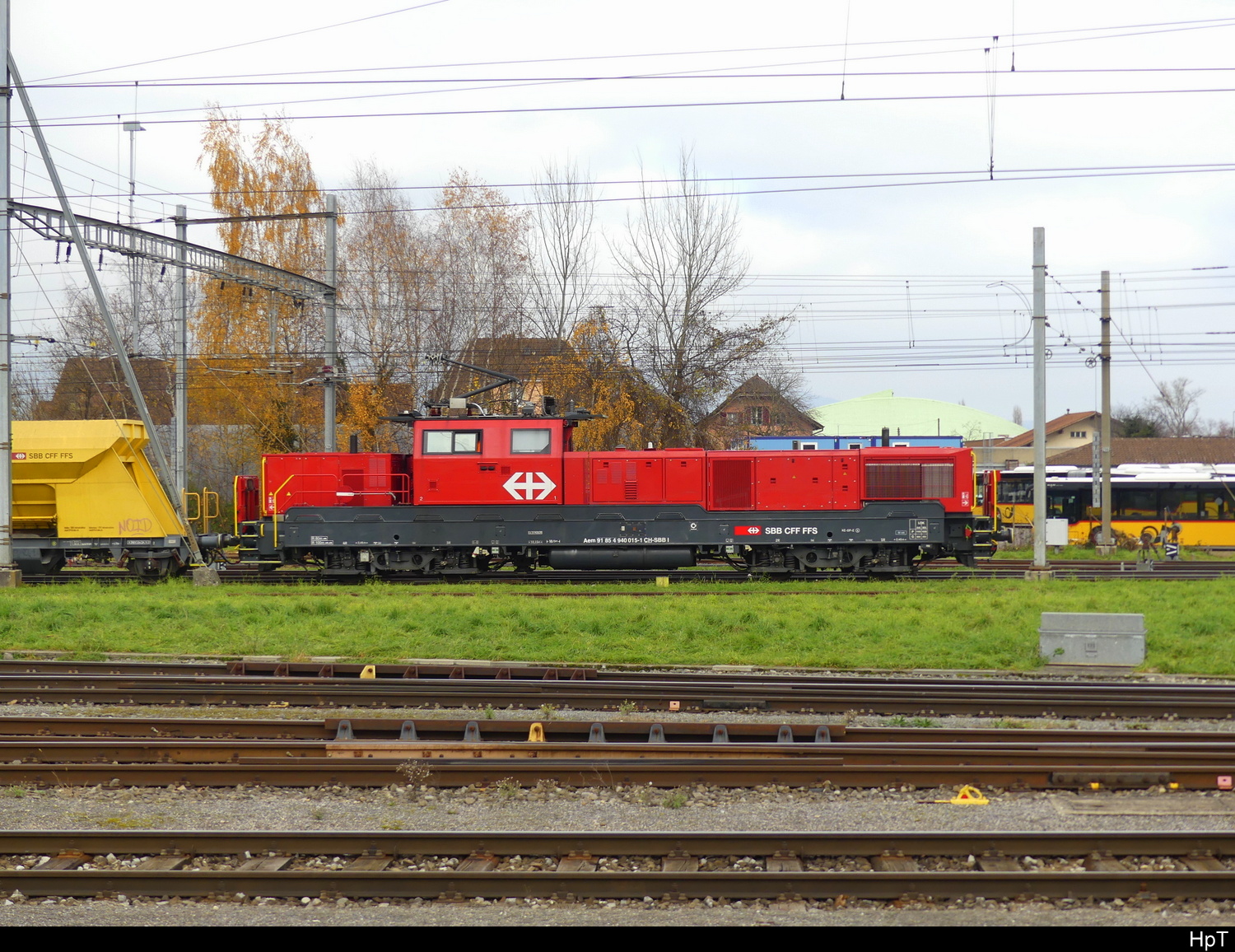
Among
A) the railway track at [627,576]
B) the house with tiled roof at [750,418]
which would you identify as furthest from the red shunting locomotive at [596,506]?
the house with tiled roof at [750,418]

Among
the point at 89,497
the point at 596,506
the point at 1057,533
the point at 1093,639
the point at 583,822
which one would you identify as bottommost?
the point at 583,822

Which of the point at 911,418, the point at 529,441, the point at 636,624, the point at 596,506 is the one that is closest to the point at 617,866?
the point at 636,624

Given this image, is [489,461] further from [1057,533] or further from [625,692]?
[1057,533]

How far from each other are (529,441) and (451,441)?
1838 mm

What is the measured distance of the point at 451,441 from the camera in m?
21.8

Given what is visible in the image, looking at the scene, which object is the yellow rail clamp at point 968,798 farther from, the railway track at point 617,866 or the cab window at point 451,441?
the cab window at point 451,441

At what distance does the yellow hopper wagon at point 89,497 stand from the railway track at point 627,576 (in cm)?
70

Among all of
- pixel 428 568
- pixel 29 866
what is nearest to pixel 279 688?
pixel 29 866

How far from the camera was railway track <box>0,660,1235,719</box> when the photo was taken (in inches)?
411

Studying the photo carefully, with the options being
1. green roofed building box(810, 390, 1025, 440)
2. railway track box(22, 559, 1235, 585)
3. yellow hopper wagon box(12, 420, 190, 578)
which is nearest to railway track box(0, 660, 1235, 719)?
railway track box(22, 559, 1235, 585)

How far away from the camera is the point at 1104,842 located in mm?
6320

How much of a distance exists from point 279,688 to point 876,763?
22.9 feet
